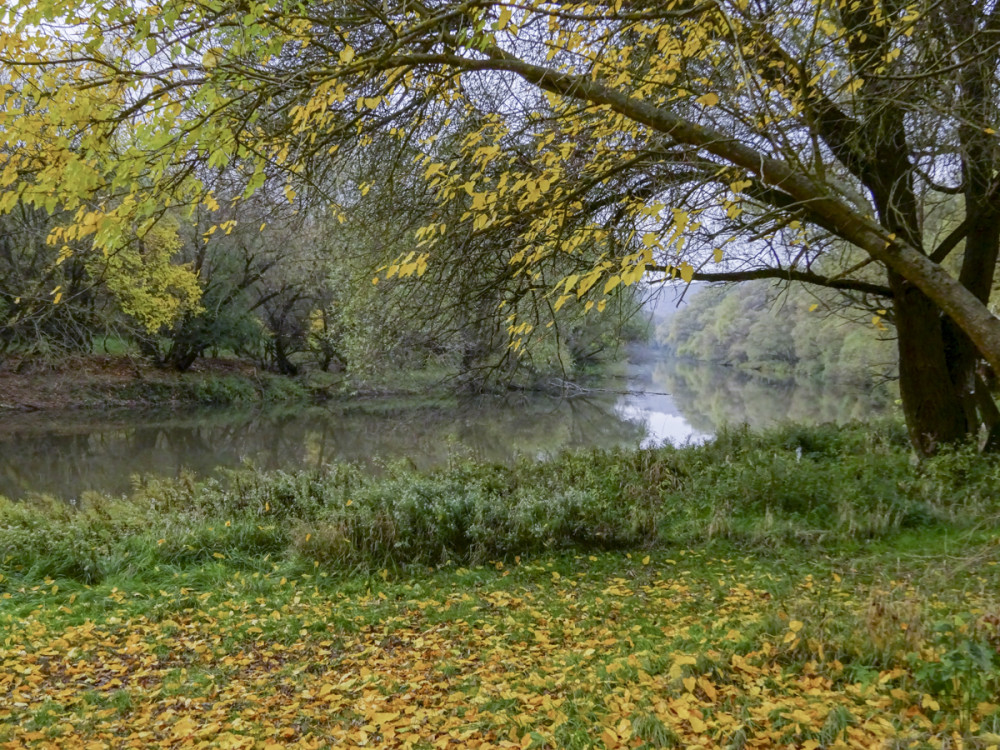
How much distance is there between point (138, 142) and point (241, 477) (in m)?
6.03

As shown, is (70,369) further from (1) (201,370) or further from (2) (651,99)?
(2) (651,99)

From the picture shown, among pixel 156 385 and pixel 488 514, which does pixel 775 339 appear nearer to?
pixel 156 385

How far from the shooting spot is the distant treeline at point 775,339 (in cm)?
2752

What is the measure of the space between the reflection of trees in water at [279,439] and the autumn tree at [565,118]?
630cm

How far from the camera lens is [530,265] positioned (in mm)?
5266

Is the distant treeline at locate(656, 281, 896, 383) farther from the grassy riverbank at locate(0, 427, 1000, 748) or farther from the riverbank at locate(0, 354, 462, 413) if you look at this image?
the riverbank at locate(0, 354, 462, 413)

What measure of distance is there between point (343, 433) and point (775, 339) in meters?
38.0

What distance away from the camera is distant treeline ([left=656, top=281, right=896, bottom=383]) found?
27.5 metres

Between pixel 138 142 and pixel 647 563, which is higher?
pixel 138 142

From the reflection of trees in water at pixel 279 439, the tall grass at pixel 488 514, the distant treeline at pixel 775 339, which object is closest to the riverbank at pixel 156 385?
the reflection of trees in water at pixel 279 439

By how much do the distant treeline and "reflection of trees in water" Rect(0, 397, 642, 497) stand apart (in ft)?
25.2

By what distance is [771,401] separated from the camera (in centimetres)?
2823

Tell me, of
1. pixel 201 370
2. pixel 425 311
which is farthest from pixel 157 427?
pixel 425 311

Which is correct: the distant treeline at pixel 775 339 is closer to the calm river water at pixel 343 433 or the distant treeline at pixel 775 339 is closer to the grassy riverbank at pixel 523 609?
the calm river water at pixel 343 433
